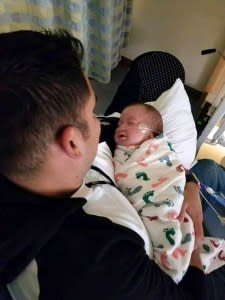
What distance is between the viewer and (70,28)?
5.36 feet

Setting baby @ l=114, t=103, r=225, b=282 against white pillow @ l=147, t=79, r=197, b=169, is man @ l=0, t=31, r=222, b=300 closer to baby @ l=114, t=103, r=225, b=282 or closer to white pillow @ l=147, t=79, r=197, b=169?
baby @ l=114, t=103, r=225, b=282

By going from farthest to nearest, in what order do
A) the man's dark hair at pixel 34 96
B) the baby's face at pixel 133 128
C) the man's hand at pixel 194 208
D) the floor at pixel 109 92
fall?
the floor at pixel 109 92
the baby's face at pixel 133 128
the man's hand at pixel 194 208
the man's dark hair at pixel 34 96

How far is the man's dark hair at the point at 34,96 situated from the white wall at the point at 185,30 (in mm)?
1992

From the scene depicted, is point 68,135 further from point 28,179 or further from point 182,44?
point 182,44

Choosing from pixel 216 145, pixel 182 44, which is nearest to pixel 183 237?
pixel 216 145

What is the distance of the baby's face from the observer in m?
1.11

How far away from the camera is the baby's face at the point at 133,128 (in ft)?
3.65

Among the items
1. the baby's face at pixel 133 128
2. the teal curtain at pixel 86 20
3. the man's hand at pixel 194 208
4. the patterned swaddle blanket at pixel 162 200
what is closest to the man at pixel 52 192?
the patterned swaddle blanket at pixel 162 200

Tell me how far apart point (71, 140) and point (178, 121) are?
0.96 metres

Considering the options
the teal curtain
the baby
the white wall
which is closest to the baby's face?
the baby

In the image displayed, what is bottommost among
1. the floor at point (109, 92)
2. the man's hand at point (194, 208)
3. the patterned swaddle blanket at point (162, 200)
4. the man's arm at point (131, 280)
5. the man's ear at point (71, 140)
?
the floor at point (109, 92)

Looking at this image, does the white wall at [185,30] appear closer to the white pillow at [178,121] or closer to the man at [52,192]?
the white pillow at [178,121]

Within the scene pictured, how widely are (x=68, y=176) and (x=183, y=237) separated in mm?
462

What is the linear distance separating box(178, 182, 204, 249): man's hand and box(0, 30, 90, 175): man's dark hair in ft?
1.86
